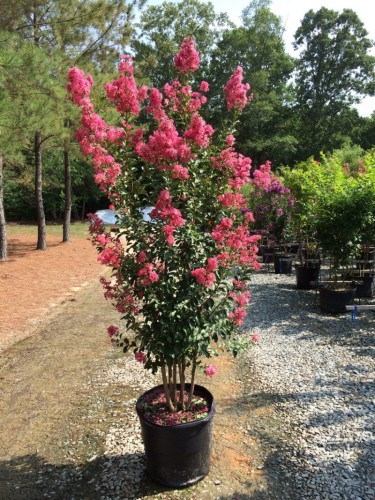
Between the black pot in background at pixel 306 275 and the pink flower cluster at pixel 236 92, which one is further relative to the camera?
the black pot in background at pixel 306 275

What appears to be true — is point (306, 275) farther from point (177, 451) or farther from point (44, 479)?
point (44, 479)

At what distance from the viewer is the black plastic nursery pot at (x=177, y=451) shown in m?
2.26

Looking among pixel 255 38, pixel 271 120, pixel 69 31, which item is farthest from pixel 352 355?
pixel 255 38

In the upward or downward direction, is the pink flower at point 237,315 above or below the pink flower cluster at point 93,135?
below

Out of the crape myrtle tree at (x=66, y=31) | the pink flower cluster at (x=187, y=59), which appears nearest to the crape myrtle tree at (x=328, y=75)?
the crape myrtle tree at (x=66, y=31)

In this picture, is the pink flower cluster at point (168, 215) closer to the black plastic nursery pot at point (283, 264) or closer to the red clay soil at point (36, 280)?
the red clay soil at point (36, 280)

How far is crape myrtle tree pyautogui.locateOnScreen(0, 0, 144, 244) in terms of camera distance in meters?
8.26

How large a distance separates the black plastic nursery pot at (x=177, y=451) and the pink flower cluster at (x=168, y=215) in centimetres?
109

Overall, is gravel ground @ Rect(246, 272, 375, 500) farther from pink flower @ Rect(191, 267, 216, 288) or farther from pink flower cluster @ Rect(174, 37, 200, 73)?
pink flower cluster @ Rect(174, 37, 200, 73)

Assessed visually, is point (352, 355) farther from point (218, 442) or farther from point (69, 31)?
point (69, 31)

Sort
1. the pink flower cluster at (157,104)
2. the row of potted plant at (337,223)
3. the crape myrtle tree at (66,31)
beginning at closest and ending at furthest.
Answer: the pink flower cluster at (157,104), the row of potted plant at (337,223), the crape myrtle tree at (66,31)

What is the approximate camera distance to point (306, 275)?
270 inches

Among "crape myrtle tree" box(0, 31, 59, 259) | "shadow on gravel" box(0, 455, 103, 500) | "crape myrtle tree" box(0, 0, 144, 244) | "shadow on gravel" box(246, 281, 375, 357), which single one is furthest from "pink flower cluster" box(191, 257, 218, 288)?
"crape myrtle tree" box(0, 0, 144, 244)

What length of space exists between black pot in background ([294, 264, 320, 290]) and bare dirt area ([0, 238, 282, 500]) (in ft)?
10.6
